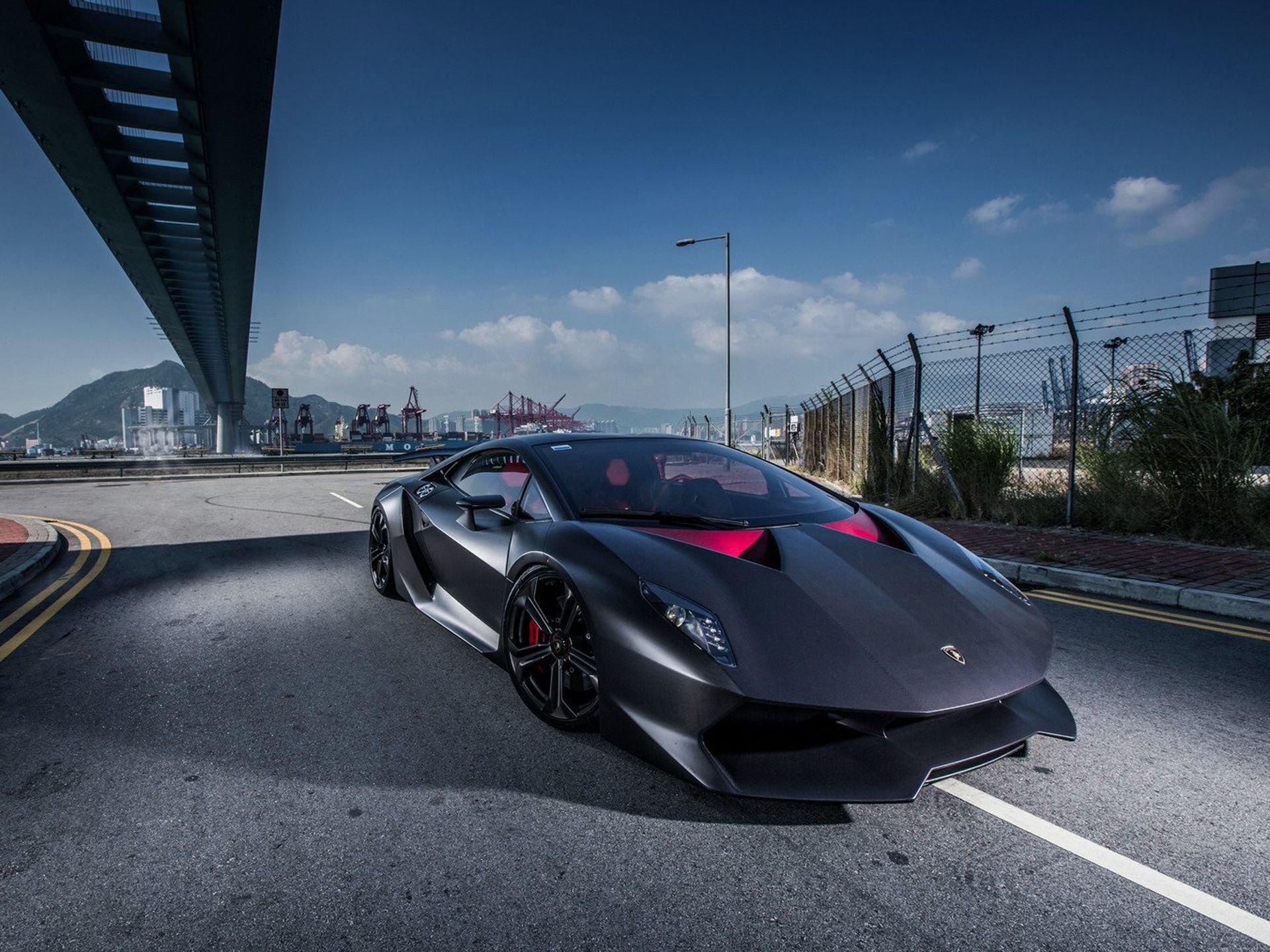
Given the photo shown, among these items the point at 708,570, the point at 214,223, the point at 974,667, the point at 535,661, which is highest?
the point at 214,223

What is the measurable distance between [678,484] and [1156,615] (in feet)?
11.7

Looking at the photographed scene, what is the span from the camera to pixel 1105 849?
1.96 m

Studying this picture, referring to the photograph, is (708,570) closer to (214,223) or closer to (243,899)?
(243,899)

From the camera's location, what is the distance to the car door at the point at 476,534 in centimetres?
323

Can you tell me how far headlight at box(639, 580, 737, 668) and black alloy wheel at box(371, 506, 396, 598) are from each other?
2927mm

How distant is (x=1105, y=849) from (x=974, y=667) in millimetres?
579

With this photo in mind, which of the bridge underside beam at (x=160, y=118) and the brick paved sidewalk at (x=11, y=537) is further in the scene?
the bridge underside beam at (x=160, y=118)

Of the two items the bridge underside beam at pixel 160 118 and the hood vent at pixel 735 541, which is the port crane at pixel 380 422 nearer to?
the bridge underside beam at pixel 160 118

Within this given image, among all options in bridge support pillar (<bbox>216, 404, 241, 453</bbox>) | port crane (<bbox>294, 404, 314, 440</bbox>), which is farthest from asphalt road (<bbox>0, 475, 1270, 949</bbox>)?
port crane (<bbox>294, 404, 314, 440</bbox>)

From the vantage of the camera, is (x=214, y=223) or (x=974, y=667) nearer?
(x=974, y=667)

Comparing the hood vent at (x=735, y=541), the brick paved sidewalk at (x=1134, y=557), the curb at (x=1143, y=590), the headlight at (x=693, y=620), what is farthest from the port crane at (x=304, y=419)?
the headlight at (x=693, y=620)

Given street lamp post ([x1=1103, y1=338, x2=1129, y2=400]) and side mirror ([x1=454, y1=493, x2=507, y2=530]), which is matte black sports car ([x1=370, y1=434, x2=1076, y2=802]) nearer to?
side mirror ([x1=454, y1=493, x2=507, y2=530])

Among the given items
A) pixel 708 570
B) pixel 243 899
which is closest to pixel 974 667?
pixel 708 570

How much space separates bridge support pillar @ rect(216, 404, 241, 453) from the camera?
65500mm
